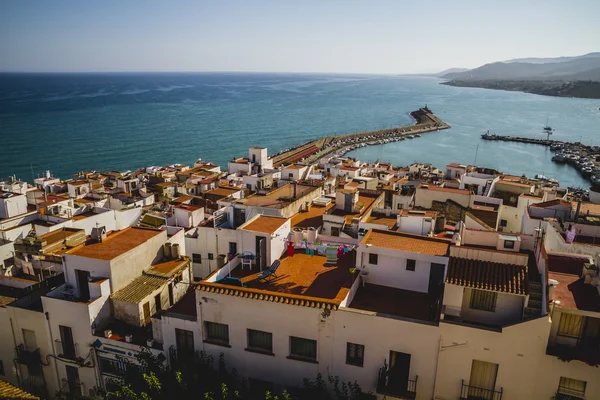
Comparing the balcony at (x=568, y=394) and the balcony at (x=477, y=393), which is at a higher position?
the balcony at (x=568, y=394)

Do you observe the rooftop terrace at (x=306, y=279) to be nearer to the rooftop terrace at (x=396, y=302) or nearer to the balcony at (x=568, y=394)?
the rooftop terrace at (x=396, y=302)

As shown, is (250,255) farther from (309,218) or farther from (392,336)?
(309,218)

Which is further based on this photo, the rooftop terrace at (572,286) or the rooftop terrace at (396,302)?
the rooftop terrace at (396,302)

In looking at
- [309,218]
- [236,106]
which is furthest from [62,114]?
[309,218]

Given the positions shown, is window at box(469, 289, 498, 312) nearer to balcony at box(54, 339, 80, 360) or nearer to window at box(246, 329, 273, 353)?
window at box(246, 329, 273, 353)

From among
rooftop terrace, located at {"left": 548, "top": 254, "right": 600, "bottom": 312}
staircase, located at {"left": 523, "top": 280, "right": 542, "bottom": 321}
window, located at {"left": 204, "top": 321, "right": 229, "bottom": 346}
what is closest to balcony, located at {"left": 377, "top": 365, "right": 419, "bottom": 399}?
staircase, located at {"left": 523, "top": 280, "right": 542, "bottom": 321}

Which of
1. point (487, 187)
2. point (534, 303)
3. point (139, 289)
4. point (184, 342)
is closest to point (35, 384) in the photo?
point (139, 289)

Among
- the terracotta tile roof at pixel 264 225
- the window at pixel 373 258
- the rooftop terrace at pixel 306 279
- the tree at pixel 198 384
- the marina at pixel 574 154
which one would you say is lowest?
the marina at pixel 574 154

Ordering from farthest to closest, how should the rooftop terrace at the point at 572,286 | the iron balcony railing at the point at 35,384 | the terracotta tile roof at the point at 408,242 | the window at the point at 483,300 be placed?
the iron balcony railing at the point at 35,384 → the terracotta tile roof at the point at 408,242 → the window at the point at 483,300 → the rooftop terrace at the point at 572,286

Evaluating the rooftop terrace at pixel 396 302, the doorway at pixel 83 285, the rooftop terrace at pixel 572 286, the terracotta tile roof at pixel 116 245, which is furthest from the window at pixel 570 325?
the doorway at pixel 83 285
